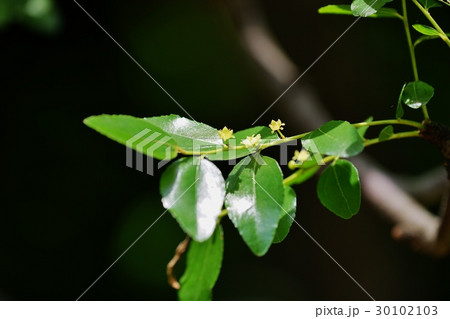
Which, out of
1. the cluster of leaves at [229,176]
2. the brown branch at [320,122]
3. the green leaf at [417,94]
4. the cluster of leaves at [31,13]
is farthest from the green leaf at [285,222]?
the cluster of leaves at [31,13]

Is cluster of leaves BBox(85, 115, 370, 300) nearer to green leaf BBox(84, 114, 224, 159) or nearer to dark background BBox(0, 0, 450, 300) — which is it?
green leaf BBox(84, 114, 224, 159)

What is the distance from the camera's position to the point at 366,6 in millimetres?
364

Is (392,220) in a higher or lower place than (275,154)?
lower

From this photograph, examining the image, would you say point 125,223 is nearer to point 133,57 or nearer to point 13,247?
point 13,247

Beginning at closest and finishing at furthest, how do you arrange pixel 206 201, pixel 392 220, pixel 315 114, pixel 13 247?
pixel 206 201, pixel 392 220, pixel 315 114, pixel 13 247

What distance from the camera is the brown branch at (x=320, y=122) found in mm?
764

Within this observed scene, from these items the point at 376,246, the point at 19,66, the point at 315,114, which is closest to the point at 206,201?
the point at 315,114

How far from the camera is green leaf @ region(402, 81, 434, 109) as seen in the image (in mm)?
363

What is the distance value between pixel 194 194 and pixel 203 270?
118mm

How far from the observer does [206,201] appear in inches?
12.8

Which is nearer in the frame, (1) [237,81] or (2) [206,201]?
(2) [206,201]

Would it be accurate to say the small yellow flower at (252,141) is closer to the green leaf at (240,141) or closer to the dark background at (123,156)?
the green leaf at (240,141)

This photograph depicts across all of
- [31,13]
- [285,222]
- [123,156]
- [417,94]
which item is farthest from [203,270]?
[123,156]

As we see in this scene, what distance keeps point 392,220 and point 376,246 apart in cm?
41
